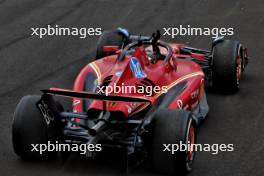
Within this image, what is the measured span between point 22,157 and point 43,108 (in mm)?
713

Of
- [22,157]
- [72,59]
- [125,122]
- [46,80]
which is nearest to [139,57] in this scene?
[125,122]

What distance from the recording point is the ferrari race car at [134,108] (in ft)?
25.9

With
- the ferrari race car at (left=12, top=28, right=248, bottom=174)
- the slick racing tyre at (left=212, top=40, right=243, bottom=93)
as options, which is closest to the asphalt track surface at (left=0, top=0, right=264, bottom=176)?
the slick racing tyre at (left=212, top=40, right=243, bottom=93)

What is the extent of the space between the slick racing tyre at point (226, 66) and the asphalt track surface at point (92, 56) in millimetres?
198

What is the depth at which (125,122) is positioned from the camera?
815 cm

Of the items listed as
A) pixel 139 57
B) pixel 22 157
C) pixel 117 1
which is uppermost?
pixel 117 1

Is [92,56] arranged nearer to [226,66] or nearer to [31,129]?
[226,66]

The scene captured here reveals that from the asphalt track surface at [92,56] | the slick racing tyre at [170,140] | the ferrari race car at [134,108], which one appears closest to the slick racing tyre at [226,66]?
the ferrari race car at [134,108]

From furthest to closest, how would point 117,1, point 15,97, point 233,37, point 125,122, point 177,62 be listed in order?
point 117,1
point 233,37
point 15,97
point 177,62
point 125,122

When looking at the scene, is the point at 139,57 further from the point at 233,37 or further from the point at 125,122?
the point at 233,37

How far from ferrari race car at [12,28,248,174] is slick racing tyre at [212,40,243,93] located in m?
0.02

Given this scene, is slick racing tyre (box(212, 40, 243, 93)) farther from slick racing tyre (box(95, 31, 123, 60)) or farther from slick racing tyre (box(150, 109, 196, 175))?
slick racing tyre (box(150, 109, 196, 175))

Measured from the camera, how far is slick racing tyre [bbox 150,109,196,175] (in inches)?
308

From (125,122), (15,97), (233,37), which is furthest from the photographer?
(233,37)
